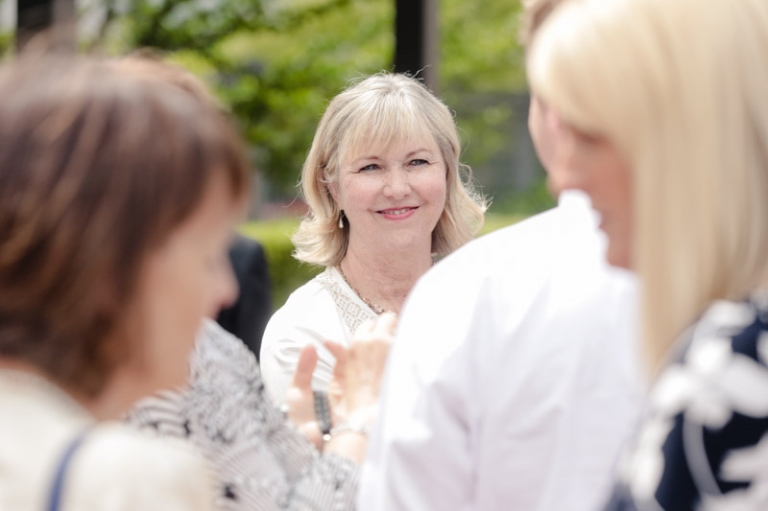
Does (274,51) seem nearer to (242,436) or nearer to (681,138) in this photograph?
(242,436)

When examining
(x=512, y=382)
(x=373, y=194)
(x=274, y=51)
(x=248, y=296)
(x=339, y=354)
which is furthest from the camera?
(x=274, y=51)

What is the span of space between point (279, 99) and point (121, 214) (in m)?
9.40

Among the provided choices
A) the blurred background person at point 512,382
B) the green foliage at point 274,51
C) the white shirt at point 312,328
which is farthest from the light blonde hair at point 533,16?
the green foliage at point 274,51

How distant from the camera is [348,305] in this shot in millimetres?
3357

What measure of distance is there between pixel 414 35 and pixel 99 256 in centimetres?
477

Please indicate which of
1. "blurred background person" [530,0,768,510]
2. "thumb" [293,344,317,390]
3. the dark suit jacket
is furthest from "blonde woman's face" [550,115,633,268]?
the dark suit jacket

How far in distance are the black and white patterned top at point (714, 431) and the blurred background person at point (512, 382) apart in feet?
1.61

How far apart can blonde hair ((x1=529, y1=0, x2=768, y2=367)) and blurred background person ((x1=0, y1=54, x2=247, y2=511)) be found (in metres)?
0.51

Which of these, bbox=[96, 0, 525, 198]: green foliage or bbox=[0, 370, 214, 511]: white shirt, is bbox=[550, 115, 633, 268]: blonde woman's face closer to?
bbox=[0, 370, 214, 511]: white shirt

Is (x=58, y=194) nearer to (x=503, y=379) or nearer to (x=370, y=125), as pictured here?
(x=503, y=379)

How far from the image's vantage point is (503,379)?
167 cm

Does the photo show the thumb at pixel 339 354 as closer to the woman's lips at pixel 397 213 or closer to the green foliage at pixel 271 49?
the woman's lips at pixel 397 213

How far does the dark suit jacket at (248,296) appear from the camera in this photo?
4.26m

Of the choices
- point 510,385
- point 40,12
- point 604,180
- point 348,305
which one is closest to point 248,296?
point 348,305
